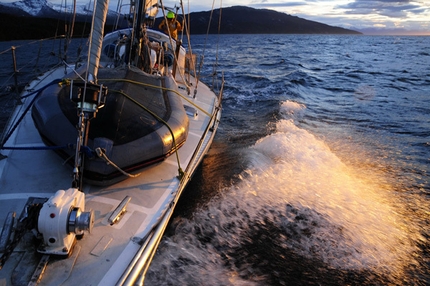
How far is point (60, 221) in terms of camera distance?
8.84ft

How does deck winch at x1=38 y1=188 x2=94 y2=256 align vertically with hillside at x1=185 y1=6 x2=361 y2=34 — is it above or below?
below

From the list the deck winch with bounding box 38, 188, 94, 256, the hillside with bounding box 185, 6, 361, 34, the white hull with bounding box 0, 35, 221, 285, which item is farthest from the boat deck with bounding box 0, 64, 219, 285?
the hillside with bounding box 185, 6, 361, 34

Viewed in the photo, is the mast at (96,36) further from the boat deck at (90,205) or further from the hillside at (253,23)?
the hillside at (253,23)

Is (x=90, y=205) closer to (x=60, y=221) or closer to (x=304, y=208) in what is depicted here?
(x=60, y=221)

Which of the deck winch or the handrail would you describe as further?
the handrail

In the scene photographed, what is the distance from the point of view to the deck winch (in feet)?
8.82

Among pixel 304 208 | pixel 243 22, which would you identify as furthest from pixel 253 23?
pixel 304 208

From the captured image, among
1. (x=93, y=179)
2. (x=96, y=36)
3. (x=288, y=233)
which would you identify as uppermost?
(x=96, y=36)

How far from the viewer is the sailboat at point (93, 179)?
279 centimetres

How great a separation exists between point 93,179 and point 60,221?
1166mm

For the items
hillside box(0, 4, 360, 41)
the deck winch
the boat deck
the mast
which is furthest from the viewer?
hillside box(0, 4, 360, 41)

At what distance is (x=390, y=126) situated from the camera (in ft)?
32.1

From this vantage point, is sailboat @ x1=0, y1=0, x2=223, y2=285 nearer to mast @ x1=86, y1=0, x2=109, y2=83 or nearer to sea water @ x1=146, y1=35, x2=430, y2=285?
mast @ x1=86, y1=0, x2=109, y2=83

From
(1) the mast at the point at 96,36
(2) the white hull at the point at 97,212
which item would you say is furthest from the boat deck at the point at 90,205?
(1) the mast at the point at 96,36
